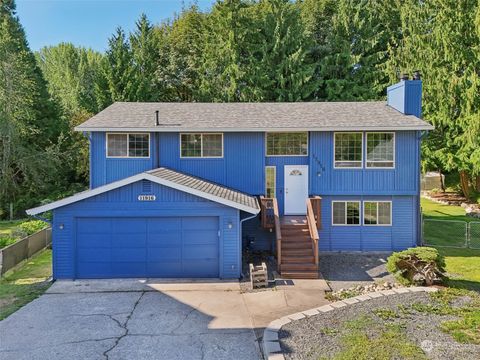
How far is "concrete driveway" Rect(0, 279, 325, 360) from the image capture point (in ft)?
24.0

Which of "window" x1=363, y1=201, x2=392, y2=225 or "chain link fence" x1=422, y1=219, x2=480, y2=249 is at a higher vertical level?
"window" x1=363, y1=201, x2=392, y2=225

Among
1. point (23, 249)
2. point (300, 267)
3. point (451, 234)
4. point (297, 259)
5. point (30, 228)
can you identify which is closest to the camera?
point (300, 267)

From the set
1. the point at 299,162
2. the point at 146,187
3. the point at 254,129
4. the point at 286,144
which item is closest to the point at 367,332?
the point at 146,187

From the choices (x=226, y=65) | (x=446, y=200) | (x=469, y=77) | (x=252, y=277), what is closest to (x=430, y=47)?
(x=469, y=77)

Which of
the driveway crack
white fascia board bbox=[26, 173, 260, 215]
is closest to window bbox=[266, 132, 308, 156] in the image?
white fascia board bbox=[26, 173, 260, 215]

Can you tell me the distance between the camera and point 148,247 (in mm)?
12195

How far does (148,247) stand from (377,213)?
8.86 m

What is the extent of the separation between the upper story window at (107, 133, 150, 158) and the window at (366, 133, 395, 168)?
871cm

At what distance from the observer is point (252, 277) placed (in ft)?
36.5

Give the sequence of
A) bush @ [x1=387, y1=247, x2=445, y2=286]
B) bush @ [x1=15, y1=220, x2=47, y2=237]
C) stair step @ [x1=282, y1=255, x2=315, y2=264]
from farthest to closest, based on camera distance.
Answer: bush @ [x1=15, y1=220, x2=47, y2=237], stair step @ [x1=282, y1=255, x2=315, y2=264], bush @ [x1=387, y1=247, x2=445, y2=286]

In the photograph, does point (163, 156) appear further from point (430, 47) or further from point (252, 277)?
point (430, 47)

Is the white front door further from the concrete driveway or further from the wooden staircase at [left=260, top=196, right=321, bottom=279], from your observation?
the concrete driveway

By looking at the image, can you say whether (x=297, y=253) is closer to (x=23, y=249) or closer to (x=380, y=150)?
(x=380, y=150)

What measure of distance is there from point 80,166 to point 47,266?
14.2 metres
